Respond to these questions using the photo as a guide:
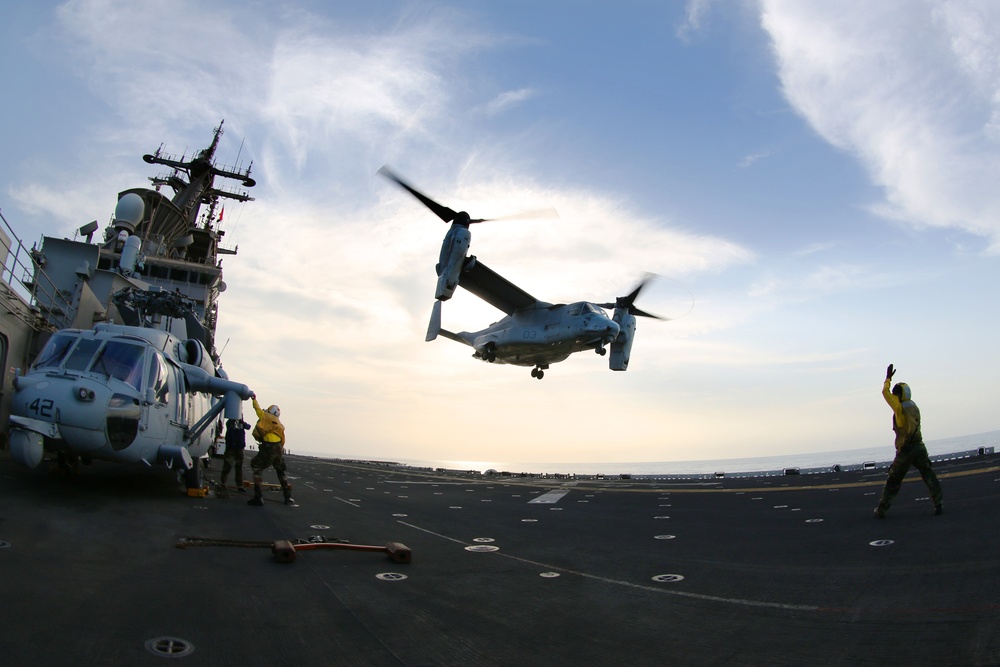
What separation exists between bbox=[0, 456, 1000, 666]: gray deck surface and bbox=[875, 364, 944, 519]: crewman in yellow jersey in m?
0.44

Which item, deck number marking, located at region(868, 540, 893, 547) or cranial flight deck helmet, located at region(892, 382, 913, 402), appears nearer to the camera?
deck number marking, located at region(868, 540, 893, 547)

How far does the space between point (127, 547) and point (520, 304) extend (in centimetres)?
2924

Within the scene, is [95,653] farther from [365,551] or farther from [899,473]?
[899,473]

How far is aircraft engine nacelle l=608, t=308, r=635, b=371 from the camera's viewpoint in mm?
35250

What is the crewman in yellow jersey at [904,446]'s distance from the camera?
28.6 ft

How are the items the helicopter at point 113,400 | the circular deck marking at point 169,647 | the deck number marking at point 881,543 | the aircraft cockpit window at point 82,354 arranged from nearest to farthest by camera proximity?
the circular deck marking at point 169,647 < the deck number marking at point 881,543 < the helicopter at point 113,400 < the aircraft cockpit window at point 82,354

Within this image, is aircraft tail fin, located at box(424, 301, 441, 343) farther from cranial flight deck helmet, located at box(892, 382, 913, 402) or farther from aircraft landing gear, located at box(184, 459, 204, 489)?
cranial flight deck helmet, located at box(892, 382, 913, 402)

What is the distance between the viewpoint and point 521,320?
112ft

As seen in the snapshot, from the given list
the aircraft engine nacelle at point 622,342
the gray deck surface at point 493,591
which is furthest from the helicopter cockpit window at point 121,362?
the aircraft engine nacelle at point 622,342

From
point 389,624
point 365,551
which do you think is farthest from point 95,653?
point 365,551

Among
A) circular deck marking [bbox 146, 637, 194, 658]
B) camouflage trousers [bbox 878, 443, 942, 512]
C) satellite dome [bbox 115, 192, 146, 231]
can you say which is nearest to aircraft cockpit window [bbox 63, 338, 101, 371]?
circular deck marking [bbox 146, 637, 194, 658]

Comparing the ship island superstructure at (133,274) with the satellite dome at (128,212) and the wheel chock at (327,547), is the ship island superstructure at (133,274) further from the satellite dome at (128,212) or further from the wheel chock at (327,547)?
the wheel chock at (327,547)

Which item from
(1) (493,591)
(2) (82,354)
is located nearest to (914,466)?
(1) (493,591)

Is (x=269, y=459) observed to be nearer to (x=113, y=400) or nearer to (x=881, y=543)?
(x=113, y=400)
